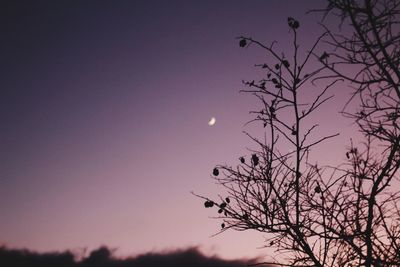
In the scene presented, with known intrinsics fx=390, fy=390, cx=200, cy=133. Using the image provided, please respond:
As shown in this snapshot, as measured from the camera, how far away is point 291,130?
247 inches

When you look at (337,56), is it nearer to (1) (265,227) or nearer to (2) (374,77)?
(2) (374,77)

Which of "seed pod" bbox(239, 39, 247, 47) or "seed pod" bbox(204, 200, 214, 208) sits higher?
"seed pod" bbox(239, 39, 247, 47)

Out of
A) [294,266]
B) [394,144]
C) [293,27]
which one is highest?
[293,27]

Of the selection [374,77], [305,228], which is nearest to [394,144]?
[374,77]

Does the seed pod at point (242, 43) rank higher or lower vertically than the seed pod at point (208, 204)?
higher

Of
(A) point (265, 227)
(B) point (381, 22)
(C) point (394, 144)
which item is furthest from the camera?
(A) point (265, 227)

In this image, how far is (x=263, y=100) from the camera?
21.0ft

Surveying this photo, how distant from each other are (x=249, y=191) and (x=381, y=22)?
130 inches

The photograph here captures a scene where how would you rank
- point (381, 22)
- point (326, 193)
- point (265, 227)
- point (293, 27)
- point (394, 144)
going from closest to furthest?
point (381, 22) → point (394, 144) → point (293, 27) → point (265, 227) → point (326, 193)

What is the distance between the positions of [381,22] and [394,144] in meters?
1.55

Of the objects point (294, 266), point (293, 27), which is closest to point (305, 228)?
point (294, 266)

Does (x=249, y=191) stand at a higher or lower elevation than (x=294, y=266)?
higher

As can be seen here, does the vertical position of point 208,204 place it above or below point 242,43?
below

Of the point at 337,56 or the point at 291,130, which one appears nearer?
the point at 337,56
